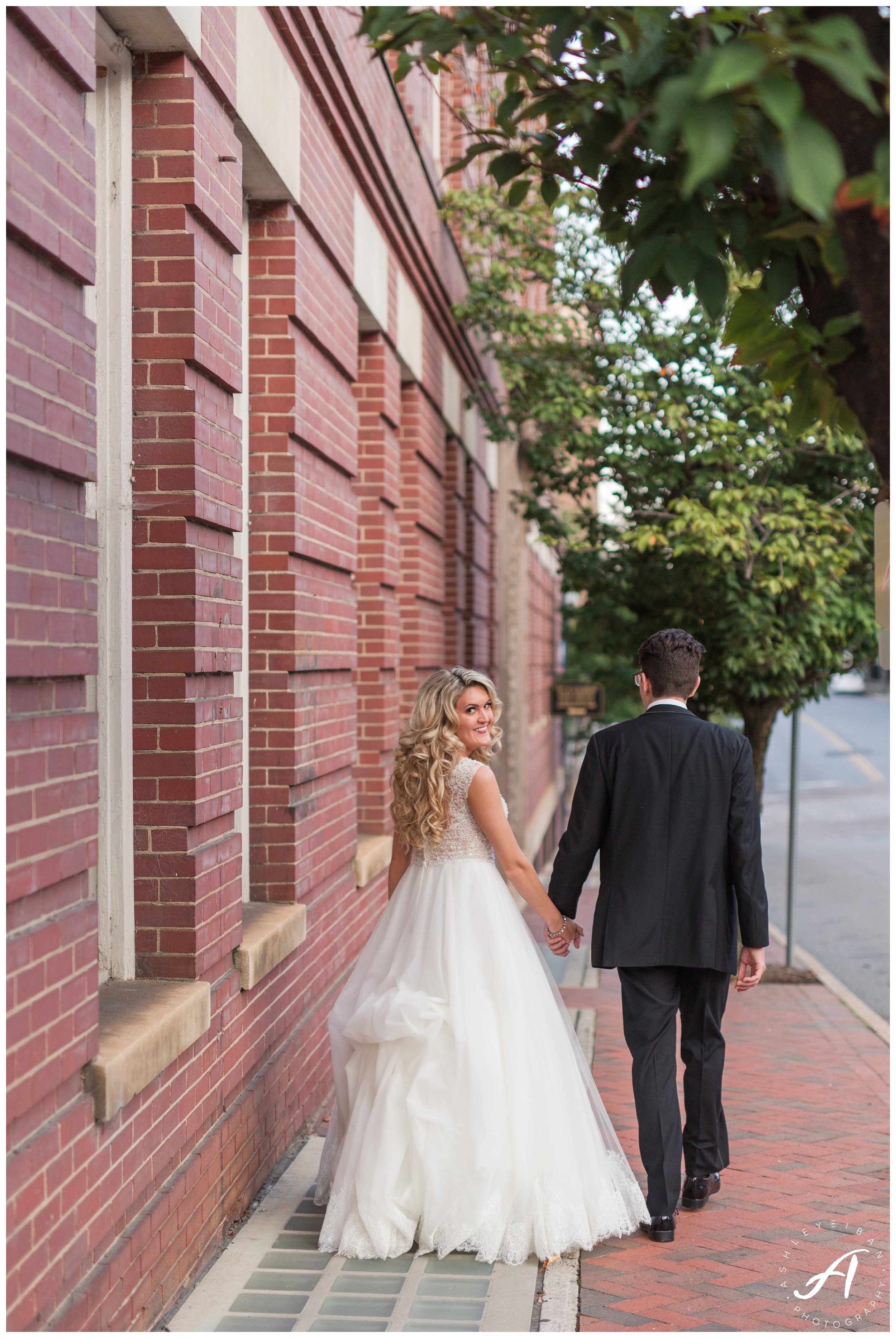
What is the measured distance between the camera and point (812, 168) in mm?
1708

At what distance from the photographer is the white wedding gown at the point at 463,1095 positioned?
409cm

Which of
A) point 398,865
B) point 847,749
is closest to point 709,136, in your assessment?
point 398,865

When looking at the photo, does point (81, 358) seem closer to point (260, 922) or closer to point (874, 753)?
point (260, 922)

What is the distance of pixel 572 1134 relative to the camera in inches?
167

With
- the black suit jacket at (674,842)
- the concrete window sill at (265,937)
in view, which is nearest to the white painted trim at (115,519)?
the concrete window sill at (265,937)

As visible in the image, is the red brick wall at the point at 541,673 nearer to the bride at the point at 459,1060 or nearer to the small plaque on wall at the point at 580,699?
the small plaque on wall at the point at 580,699

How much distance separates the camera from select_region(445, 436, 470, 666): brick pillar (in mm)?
11797

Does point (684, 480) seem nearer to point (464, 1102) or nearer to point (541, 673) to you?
point (464, 1102)

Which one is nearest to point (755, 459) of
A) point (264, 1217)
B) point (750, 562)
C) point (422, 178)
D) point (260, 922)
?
point (750, 562)

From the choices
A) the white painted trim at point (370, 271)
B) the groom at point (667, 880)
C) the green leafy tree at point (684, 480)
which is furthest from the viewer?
the green leafy tree at point (684, 480)

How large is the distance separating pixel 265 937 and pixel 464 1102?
40.5 inches

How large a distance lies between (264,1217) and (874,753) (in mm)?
33895

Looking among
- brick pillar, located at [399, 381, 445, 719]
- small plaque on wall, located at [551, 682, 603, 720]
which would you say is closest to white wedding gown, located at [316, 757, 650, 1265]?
brick pillar, located at [399, 381, 445, 719]

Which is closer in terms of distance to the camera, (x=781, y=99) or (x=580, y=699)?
(x=781, y=99)
